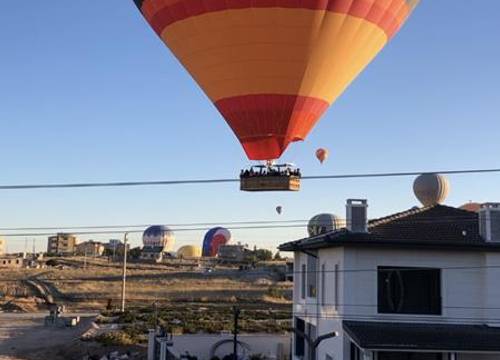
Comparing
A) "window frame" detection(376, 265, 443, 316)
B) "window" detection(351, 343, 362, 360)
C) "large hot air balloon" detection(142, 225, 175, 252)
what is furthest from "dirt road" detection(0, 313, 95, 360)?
"large hot air balloon" detection(142, 225, 175, 252)

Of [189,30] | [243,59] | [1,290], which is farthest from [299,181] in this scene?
[1,290]

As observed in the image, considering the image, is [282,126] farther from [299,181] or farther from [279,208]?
[279,208]

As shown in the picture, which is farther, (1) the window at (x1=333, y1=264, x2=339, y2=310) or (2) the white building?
(1) the window at (x1=333, y1=264, x2=339, y2=310)

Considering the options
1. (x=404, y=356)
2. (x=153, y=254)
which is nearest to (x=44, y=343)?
(x=404, y=356)

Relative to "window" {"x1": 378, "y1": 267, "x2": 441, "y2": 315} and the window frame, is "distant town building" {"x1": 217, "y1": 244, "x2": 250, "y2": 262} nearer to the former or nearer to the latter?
"window" {"x1": 378, "y1": 267, "x2": 441, "y2": 315}

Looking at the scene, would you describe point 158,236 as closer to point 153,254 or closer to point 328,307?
point 153,254

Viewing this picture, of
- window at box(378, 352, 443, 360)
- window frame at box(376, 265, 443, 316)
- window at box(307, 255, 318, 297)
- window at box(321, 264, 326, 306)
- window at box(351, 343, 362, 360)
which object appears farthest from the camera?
window at box(307, 255, 318, 297)

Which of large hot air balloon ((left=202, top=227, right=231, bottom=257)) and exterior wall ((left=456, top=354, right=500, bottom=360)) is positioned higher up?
large hot air balloon ((left=202, top=227, right=231, bottom=257))
